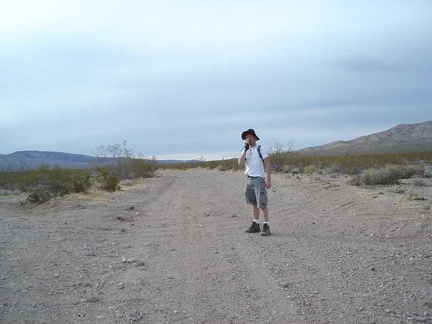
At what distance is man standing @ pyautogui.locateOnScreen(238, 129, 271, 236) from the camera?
993cm

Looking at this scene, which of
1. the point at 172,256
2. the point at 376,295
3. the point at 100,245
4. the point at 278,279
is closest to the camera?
the point at 376,295

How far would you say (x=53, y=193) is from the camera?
1855cm

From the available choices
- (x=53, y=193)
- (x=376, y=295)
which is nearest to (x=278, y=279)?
(x=376, y=295)

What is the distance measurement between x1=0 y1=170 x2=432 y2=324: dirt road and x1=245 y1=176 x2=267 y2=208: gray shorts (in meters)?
0.73

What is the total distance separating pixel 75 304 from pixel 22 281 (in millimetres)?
1438

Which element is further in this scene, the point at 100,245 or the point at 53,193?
the point at 53,193

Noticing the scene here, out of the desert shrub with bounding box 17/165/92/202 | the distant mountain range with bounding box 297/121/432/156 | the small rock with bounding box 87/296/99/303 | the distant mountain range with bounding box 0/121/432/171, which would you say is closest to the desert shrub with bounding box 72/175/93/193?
the desert shrub with bounding box 17/165/92/202

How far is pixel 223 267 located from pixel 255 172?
10.7 ft

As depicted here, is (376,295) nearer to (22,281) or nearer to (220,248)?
(220,248)

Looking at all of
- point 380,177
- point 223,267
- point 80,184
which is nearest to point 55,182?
point 80,184

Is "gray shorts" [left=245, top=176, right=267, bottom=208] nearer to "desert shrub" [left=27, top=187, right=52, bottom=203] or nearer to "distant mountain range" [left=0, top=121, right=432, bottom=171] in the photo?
"desert shrub" [left=27, top=187, right=52, bottom=203]

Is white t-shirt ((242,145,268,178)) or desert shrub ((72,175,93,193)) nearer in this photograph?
white t-shirt ((242,145,268,178))

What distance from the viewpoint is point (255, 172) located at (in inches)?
396

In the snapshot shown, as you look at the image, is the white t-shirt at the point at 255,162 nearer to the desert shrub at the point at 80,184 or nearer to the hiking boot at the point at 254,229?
the hiking boot at the point at 254,229
